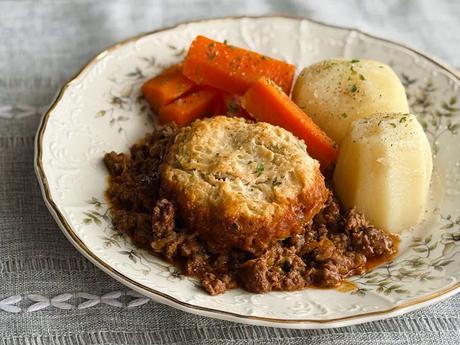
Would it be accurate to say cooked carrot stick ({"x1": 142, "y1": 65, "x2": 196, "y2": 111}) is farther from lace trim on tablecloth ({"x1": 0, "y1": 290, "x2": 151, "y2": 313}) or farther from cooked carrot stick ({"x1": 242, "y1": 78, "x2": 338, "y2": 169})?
lace trim on tablecloth ({"x1": 0, "y1": 290, "x2": 151, "y2": 313})

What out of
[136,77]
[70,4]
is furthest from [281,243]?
[70,4]

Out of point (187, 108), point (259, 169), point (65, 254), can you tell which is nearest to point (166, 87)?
point (187, 108)

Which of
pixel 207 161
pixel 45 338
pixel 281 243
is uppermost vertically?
pixel 207 161

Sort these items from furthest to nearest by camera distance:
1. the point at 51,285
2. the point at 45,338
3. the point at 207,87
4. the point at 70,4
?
1. the point at 70,4
2. the point at 207,87
3. the point at 51,285
4. the point at 45,338

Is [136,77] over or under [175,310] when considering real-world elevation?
over

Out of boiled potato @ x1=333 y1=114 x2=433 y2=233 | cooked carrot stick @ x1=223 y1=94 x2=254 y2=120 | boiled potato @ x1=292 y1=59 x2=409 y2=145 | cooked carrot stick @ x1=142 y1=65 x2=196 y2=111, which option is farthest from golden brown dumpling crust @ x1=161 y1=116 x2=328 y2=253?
cooked carrot stick @ x1=142 y1=65 x2=196 y2=111

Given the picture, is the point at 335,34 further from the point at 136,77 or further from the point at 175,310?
the point at 175,310

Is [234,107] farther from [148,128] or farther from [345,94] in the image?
[345,94]
